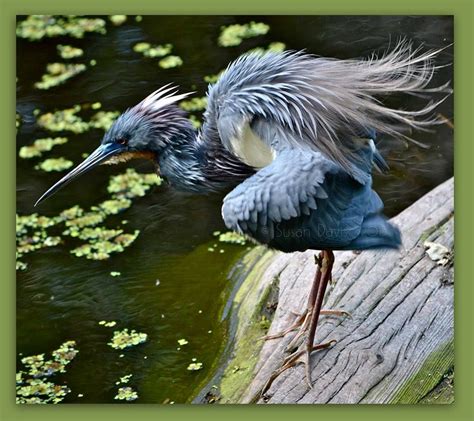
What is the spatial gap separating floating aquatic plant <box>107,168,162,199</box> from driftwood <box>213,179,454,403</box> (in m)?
0.68

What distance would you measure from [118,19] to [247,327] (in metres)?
1.16

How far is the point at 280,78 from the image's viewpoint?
3104 millimetres

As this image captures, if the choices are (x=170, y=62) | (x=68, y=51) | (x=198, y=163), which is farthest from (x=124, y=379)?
(x=68, y=51)

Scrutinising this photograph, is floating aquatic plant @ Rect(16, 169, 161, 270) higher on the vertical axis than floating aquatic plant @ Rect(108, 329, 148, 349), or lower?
higher

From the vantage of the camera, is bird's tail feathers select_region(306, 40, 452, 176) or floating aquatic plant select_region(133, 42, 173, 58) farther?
floating aquatic plant select_region(133, 42, 173, 58)

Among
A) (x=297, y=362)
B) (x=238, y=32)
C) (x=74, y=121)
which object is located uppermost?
(x=238, y=32)

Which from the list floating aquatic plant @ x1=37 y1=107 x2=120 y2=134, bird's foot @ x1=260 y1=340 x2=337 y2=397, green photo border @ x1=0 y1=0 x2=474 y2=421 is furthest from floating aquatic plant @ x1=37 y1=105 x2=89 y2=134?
bird's foot @ x1=260 y1=340 x2=337 y2=397

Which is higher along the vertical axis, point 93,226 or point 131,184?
point 131,184

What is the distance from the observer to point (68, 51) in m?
4.02

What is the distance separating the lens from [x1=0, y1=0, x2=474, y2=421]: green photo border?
3.30 meters

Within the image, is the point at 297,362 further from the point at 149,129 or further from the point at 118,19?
the point at 118,19

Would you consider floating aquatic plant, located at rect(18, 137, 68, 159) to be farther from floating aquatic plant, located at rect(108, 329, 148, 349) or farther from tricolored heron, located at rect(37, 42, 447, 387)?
floating aquatic plant, located at rect(108, 329, 148, 349)

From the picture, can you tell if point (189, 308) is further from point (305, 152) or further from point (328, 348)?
point (305, 152)
